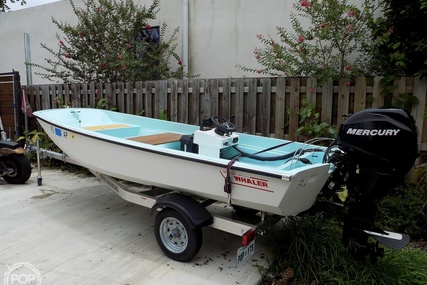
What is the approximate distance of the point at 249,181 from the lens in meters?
2.53

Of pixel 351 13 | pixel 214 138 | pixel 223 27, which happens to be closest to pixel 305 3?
pixel 351 13

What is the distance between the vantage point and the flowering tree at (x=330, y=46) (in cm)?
420

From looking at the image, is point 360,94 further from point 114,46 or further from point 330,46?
point 114,46

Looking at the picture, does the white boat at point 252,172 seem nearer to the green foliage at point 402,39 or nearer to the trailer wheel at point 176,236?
the trailer wheel at point 176,236

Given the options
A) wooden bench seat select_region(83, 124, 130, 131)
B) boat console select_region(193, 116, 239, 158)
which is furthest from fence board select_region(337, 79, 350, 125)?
wooden bench seat select_region(83, 124, 130, 131)

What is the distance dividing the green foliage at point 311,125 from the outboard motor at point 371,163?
5.21 feet

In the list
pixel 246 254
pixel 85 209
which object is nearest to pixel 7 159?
pixel 85 209

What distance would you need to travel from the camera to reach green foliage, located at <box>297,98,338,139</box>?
4152 millimetres

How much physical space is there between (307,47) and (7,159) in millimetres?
4919

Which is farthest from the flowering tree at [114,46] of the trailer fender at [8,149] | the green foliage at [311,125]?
the green foliage at [311,125]

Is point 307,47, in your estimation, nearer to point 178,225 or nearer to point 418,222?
point 418,222

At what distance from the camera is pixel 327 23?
14.0ft

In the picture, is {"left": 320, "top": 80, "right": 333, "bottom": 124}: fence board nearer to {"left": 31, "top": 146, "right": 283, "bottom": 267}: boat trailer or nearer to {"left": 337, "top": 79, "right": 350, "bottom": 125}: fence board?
{"left": 337, "top": 79, "right": 350, "bottom": 125}: fence board

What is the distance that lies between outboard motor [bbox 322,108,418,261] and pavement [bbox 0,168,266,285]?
3.07 feet
